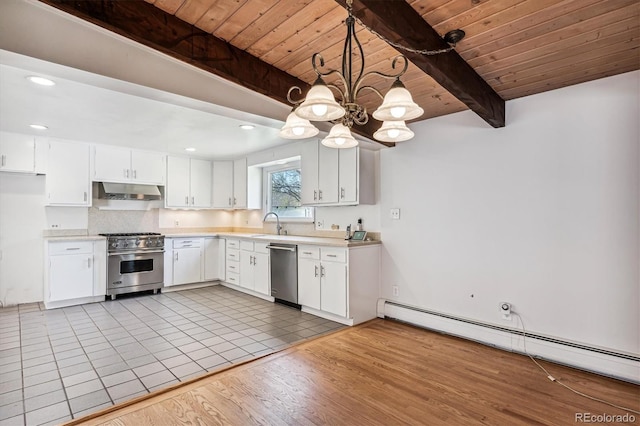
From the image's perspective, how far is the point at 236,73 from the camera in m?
2.38

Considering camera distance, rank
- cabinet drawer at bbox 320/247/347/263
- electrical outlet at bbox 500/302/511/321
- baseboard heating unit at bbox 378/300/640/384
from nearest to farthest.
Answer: baseboard heating unit at bbox 378/300/640/384
electrical outlet at bbox 500/302/511/321
cabinet drawer at bbox 320/247/347/263

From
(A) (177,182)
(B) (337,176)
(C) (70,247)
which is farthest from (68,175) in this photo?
(B) (337,176)

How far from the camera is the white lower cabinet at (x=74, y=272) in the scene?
4215mm

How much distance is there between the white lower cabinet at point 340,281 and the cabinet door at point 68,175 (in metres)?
3.23

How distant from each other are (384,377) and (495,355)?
1105 millimetres

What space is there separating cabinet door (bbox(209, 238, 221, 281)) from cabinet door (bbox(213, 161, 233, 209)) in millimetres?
689

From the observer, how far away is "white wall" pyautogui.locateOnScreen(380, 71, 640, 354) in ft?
8.03

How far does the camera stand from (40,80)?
2.49m

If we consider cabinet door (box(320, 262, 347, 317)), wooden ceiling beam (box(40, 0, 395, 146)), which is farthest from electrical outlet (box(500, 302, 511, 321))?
wooden ceiling beam (box(40, 0, 395, 146))

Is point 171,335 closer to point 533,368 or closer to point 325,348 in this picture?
point 325,348

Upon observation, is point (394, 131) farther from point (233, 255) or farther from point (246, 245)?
point (233, 255)

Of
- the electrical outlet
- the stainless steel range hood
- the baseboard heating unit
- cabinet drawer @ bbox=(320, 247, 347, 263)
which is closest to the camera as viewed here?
the baseboard heating unit

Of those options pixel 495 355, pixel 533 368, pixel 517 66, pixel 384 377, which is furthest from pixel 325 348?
pixel 517 66

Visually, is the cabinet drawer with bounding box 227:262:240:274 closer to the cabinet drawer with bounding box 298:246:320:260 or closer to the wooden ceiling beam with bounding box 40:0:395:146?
the cabinet drawer with bounding box 298:246:320:260
